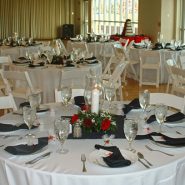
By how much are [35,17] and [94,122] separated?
1554 centimetres

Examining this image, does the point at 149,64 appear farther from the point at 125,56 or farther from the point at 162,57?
the point at 125,56

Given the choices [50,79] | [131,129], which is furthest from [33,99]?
[50,79]

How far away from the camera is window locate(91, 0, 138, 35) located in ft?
47.4

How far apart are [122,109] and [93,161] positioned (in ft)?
3.76

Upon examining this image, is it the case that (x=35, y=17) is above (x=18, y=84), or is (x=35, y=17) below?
above

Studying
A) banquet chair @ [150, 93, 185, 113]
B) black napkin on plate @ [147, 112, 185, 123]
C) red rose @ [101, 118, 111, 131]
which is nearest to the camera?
red rose @ [101, 118, 111, 131]

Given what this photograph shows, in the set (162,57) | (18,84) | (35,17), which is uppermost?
(35,17)

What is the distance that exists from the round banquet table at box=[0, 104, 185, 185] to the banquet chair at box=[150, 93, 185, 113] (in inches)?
42.3

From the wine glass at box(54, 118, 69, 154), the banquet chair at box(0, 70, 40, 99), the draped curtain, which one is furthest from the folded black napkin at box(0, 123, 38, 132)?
the draped curtain

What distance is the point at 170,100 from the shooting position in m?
3.62

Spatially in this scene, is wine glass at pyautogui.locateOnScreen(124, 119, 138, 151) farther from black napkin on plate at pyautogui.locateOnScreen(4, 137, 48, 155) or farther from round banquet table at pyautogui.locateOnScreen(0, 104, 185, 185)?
black napkin on plate at pyautogui.locateOnScreen(4, 137, 48, 155)

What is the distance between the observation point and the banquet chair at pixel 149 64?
885 centimetres

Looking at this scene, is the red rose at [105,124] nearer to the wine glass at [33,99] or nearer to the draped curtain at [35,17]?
the wine glass at [33,99]

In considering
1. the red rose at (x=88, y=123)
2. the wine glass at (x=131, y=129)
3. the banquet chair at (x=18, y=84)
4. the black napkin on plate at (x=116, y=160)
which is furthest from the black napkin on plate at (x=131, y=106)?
the banquet chair at (x=18, y=84)
